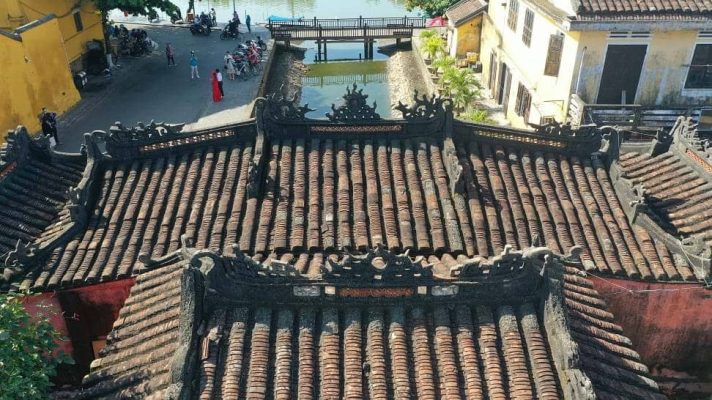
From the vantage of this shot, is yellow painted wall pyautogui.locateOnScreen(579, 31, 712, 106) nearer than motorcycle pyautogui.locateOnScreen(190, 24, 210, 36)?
Yes

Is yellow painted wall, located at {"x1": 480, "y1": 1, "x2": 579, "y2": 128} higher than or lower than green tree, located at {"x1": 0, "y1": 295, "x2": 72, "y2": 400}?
lower

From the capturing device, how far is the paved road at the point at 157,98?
33.6m

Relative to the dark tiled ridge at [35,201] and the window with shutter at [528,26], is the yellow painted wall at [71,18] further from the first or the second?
the window with shutter at [528,26]

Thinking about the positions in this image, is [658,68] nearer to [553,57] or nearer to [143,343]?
[553,57]

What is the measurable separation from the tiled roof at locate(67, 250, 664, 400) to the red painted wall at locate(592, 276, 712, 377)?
3.23 m

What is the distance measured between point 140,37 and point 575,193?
135 ft

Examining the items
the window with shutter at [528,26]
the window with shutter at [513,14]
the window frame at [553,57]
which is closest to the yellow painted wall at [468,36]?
the window with shutter at [513,14]

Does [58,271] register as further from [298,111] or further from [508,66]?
[508,66]

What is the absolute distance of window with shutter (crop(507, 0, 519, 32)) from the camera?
3248cm

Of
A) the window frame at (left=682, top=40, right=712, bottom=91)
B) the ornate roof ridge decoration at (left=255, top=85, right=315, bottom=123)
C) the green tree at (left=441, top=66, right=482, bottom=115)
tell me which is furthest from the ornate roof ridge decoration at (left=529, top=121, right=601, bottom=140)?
the green tree at (left=441, top=66, right=482, bottom=115)

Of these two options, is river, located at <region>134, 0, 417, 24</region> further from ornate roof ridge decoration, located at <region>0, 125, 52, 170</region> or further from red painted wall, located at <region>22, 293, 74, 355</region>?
red painted wall, located at <region>22, 293, 74, 355</region>

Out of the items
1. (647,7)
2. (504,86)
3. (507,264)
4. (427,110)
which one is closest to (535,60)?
(504,86)

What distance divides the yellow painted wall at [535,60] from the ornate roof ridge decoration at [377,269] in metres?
14.8

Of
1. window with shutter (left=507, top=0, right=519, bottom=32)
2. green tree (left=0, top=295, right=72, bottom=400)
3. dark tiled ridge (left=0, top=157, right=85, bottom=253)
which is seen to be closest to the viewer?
green tree (left=0, top=295, right=72, bottom=400)
